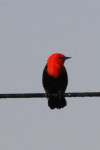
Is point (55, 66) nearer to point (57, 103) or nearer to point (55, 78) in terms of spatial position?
point (55, 78)

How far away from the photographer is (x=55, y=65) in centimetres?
685

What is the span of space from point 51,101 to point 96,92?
307cm

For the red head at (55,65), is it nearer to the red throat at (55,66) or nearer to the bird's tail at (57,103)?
the red throat at (55,66)

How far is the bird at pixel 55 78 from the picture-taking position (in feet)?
22.4

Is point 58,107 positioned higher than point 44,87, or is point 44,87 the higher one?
point 44,87

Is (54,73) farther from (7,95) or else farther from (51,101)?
(7,95)

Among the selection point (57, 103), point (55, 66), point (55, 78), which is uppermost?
point (55, 66)

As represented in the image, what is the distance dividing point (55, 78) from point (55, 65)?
0.98ft

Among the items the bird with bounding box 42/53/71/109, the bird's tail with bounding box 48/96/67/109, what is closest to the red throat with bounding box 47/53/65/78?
→ the bird with bounding box 42/53/71/109

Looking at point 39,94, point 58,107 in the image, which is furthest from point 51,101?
point 39,94

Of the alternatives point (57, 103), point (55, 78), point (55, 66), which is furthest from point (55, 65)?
point (57, 103)

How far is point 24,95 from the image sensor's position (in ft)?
13.6

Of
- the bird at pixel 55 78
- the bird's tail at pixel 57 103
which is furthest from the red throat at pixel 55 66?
the bird's tail at pixel 57 103

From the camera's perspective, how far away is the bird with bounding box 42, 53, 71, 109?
683 centimetres
